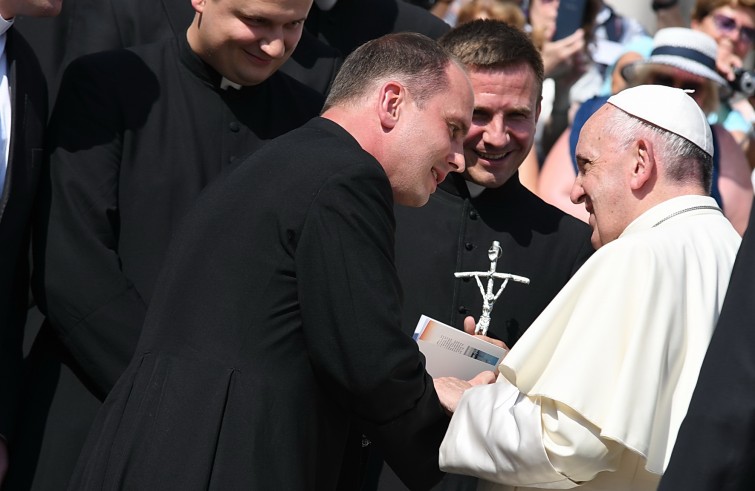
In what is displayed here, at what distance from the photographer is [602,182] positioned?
388 centimetres

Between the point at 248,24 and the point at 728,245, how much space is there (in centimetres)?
166

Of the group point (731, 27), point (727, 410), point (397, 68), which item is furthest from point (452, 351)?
point (731, 27)

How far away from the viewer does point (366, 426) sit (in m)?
3.65

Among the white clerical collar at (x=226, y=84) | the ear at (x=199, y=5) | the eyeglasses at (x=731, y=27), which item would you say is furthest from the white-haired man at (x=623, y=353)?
the eyeglasses at (x=731, y=27)

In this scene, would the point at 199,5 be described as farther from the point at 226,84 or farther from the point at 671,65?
the point at 671,65

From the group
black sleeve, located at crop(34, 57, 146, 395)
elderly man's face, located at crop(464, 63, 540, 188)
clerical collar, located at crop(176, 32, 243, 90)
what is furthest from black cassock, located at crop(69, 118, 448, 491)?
elderly man's face, located at crop(464, 63, 540, 188)

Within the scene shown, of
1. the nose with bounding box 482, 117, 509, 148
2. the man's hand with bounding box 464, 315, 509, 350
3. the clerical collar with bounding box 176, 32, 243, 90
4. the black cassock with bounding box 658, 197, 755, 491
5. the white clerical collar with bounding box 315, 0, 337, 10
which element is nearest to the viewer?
the black cassock with bounding box 658, 197, 755, 491

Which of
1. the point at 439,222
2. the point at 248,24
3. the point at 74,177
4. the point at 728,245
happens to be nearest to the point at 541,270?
the point at 439,222

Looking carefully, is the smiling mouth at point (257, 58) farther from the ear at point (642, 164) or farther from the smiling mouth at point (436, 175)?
the ear at point (642, 164)

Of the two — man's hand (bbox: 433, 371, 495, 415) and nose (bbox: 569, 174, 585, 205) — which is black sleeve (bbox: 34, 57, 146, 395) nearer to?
man's hand (bbox: 433, 371, 495, 415)

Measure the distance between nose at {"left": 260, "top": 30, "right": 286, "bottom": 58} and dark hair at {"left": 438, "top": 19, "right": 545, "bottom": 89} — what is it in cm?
63

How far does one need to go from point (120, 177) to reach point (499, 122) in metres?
1.29

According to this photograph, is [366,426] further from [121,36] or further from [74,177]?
[121,36]

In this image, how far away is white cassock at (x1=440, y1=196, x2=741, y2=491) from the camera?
3.33 metres
